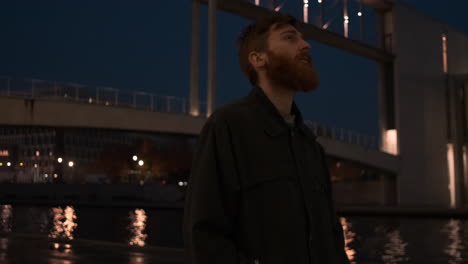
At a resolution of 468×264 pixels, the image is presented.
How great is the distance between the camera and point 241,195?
6.00 ft

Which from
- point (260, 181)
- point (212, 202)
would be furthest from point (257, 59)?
point (212, 202)

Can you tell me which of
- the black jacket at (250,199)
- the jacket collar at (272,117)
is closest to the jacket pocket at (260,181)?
the black jacket at (250,199)

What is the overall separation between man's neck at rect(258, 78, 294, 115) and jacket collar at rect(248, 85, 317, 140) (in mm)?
44

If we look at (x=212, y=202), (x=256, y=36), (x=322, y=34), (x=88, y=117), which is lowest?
(x=212, y=202)

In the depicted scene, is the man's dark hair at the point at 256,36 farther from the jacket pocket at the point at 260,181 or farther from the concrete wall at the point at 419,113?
the concrete wall at the point at 419,113

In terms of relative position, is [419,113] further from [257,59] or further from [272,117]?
[272,117]

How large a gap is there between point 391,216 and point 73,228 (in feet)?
42.1

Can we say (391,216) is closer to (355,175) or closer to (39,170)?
(355,175)

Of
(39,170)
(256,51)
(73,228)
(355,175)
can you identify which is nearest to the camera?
(256,51)

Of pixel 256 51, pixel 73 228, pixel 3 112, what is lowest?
pixel 73 228

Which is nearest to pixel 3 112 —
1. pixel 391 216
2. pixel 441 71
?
pixel 391 216

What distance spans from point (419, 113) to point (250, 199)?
37833mm

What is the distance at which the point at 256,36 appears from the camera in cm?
212

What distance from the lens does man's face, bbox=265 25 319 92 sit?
6.71 feet
